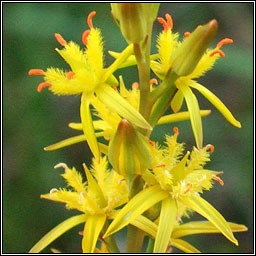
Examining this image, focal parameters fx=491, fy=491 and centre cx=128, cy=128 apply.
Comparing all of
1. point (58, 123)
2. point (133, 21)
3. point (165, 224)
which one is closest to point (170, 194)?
point (165, 224)

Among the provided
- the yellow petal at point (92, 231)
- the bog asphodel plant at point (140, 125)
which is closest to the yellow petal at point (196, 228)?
the bog asphodel plant at point (140, 125)

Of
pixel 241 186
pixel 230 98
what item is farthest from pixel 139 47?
pixel 230 98

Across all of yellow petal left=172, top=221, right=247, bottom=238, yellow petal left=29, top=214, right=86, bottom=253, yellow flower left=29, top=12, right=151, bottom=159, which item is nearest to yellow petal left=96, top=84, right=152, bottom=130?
yellow flower left=29, top=12, right=151, bottom=159

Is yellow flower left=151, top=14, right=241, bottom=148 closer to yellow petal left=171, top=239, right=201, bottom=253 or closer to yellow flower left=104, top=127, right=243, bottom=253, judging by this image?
yellow flower left=104, top=127, right=243, bottom=253

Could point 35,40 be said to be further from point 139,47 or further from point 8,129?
point 139,47

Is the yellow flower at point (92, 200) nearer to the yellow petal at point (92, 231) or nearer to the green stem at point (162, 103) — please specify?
the yellow petal at point (92, 231)

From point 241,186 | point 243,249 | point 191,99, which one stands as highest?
point 191,99
